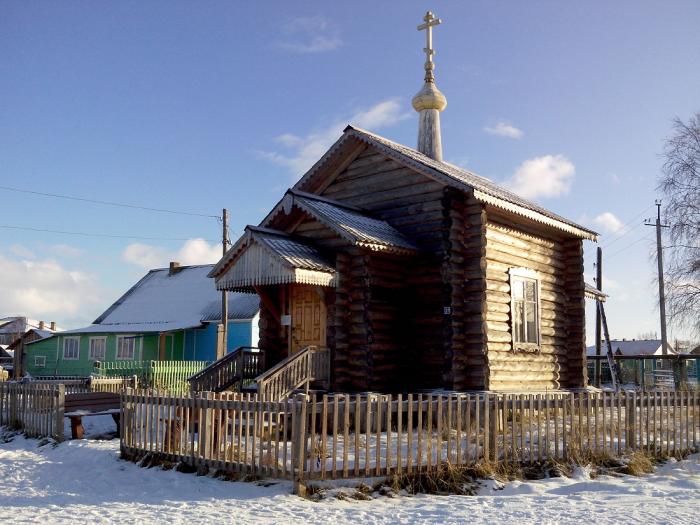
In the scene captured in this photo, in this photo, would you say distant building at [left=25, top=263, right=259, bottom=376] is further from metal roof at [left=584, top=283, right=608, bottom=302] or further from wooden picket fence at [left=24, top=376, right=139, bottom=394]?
metal roof at [left=584, top=283, right=608, bottom=302]

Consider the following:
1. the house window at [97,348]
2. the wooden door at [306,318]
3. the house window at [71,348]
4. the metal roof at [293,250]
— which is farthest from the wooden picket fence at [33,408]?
the house window at [71,348]

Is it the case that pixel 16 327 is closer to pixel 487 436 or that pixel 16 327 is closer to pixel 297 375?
pixel 297 375

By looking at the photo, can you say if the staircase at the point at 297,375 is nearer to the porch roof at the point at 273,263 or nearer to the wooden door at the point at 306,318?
the wooden door at the point at 306,318

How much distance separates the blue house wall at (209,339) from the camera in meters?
36.0

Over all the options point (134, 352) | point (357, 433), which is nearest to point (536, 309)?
point (357, 433)

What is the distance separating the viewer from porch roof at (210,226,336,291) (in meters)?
14.9

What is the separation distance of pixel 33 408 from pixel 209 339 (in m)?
22.7

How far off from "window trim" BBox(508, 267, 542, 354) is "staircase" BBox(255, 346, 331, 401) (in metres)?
4.59

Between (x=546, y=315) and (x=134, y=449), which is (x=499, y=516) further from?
(x=546, y=315)

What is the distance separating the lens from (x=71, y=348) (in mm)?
40312

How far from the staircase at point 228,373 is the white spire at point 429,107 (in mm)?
8297

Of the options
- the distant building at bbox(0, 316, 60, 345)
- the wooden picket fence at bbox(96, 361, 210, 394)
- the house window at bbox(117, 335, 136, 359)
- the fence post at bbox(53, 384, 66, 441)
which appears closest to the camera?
the fence post at bbox(53, 384, 66, 441)

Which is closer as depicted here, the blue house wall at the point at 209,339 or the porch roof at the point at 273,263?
the porch roof at the point at 273,263

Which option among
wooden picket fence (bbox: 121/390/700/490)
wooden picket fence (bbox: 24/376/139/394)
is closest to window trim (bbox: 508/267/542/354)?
wooden picket fence (bbox: 121/390/700/490)
